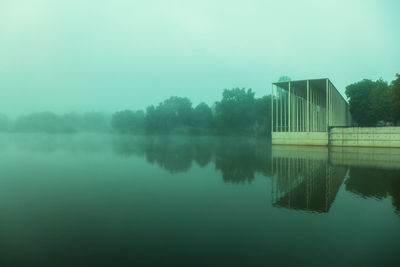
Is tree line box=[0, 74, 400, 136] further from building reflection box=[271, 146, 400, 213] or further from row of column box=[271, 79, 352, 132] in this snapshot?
building reflection box=[271, 146, 400, 213]

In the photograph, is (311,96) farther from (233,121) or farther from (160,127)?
(160,127)

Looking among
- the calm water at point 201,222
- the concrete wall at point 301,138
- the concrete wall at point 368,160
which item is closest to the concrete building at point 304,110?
the concrete wall at point 301,138

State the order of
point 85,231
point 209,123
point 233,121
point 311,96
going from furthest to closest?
point 209,123, point 233,121, point 311,96, point 85,231

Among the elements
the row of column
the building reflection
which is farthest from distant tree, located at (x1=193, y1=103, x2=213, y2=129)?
the building reflection

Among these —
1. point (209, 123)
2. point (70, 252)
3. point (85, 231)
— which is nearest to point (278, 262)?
point (70, 252)

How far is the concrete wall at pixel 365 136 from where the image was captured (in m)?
22.2

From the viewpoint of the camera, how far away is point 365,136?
910 inches

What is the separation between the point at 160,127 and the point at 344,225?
77.5 meters

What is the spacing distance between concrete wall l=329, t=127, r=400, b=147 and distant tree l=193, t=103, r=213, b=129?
171ft

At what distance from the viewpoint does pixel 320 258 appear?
11.6 feet

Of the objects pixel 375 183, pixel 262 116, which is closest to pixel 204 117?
pixel 262 116

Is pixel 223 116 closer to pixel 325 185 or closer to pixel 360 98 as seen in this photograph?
pixel 360 98

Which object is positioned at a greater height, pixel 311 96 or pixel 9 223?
pixel 311 96

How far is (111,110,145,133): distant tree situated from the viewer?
300 ft
